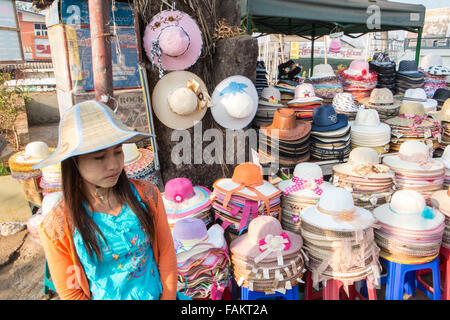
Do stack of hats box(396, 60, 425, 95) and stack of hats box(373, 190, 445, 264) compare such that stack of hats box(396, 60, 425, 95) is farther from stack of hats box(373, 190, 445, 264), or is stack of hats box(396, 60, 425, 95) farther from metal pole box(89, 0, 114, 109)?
metal pole box(89, 0, 114, 109)

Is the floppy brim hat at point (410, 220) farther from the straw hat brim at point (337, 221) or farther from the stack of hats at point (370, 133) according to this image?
the stack of hats at point (370, 133)

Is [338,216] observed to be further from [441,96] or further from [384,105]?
[441,96]

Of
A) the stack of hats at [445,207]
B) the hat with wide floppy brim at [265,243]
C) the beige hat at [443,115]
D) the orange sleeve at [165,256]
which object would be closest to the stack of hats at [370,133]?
the beige hat at [443,115]

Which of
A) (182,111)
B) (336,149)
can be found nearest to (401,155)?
(336,149)

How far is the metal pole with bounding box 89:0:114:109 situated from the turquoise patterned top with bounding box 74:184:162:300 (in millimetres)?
996

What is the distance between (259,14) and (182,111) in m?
2.69

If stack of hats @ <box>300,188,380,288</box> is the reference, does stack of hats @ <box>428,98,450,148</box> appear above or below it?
above

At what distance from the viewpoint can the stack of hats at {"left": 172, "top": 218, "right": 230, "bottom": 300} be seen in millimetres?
2211

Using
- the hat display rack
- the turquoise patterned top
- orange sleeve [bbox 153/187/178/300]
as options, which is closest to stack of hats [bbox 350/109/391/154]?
the hat display rack

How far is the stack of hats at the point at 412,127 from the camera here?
12.9 ft

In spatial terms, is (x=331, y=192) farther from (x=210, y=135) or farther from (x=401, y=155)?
(x=210, y=135)

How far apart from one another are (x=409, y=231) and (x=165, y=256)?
5.97ft

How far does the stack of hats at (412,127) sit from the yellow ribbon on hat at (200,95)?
2286mm

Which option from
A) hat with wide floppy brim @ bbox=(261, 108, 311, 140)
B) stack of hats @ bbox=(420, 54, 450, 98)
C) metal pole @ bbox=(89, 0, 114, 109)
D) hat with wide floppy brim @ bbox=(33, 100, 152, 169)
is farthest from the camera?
stack of hats @ bbox=(420, 54, 450, 98)
